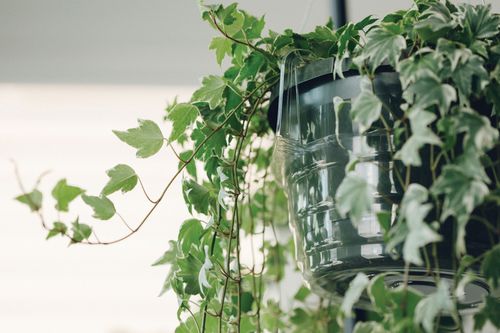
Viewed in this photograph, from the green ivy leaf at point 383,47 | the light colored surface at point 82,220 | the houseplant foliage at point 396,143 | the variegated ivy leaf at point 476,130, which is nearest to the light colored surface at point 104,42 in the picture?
the light colored surface at point 82,220

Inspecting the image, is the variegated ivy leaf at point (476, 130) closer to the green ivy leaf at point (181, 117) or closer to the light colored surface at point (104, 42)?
the green ivy leaf at point (181, 117)

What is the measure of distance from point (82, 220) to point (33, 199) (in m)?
0.98

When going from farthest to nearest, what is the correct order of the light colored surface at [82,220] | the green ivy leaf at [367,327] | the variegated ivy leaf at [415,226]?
the light colored surface at [82,220] < the green ivy leaf at [367,327] < the variegated ivy leaf at [415,226]

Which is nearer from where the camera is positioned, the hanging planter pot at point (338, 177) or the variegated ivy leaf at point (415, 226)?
the variegated ivy leaf at point (415, 226)

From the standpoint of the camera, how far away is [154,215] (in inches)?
69.3

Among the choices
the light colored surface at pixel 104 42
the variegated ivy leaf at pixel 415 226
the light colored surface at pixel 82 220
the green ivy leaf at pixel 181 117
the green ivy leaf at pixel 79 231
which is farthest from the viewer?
the light colored surface at pixel 104 42

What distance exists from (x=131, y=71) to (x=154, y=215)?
42 centimetres

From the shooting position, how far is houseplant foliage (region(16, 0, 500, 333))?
24.0 inches

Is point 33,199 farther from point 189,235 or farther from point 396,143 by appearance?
point 396,143

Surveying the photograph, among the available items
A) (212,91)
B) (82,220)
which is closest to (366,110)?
(212,91)

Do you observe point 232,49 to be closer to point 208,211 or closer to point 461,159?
point 208,211

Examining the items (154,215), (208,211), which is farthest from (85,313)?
(208,211)

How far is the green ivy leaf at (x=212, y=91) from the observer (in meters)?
0.87

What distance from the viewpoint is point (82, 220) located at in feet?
5.49
